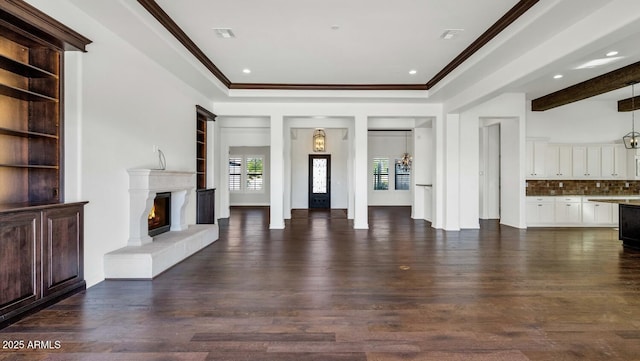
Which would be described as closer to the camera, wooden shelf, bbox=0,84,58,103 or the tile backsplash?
wooden shelf, bbox=0,84,58,103

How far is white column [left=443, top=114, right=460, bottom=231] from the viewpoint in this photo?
7859 millimetres

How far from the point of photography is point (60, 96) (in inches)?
131

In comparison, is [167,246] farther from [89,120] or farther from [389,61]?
[389,61]

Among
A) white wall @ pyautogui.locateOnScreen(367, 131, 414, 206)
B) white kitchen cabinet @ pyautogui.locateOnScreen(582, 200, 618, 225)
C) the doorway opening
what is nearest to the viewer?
white kitchen cabinet @ pyautogui.locateOnScreen(582, 200, 618, 225)

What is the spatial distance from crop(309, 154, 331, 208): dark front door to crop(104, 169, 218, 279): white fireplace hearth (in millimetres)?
7892

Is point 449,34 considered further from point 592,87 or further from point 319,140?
point 319,140

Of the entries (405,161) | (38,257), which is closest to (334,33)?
(38,257)

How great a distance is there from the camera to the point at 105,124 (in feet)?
13.1

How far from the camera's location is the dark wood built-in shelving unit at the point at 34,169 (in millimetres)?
2832

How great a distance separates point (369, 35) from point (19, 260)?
4.48m

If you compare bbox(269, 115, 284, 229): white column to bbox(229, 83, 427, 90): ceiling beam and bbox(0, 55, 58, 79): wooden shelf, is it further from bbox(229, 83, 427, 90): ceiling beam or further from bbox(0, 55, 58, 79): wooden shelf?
bbox(0, 55, 58, 79): wooden shelf

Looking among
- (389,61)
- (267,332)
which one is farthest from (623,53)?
(267,332)

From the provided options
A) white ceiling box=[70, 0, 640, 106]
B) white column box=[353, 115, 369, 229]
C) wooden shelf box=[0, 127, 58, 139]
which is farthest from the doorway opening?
wooden shelf box=[0, 127, 58, 139]

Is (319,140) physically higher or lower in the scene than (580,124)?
higher
